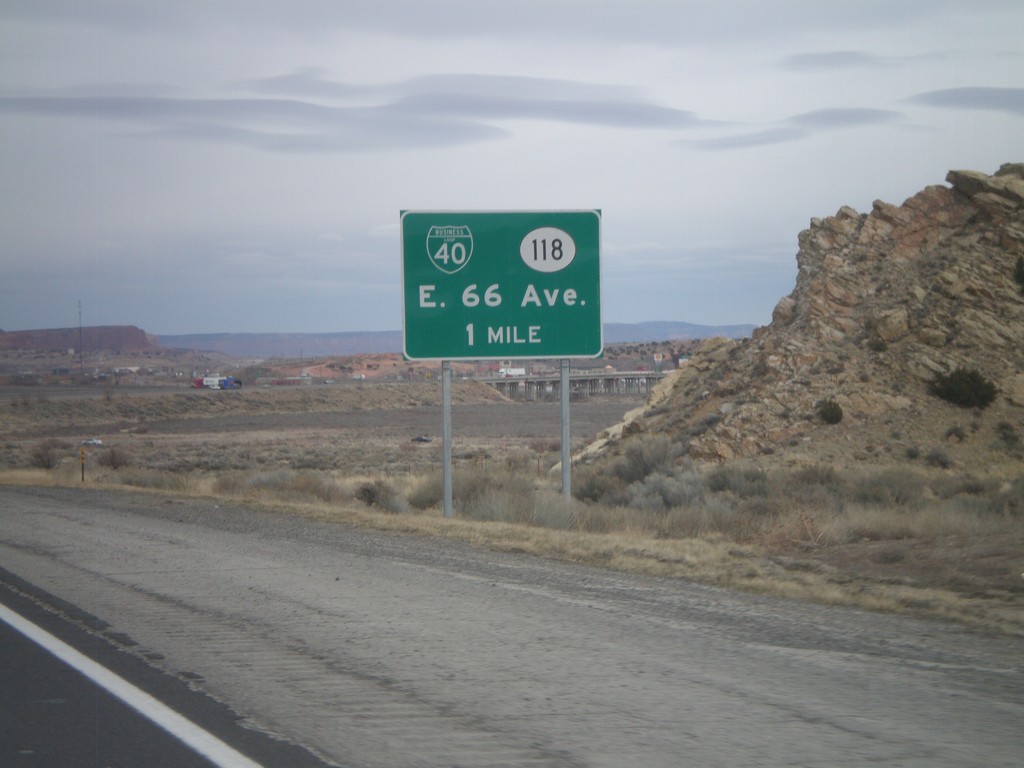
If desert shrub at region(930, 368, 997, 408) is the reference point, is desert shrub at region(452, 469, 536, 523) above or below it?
below

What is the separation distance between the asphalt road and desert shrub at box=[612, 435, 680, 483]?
44.4ft

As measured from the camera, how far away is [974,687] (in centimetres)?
725

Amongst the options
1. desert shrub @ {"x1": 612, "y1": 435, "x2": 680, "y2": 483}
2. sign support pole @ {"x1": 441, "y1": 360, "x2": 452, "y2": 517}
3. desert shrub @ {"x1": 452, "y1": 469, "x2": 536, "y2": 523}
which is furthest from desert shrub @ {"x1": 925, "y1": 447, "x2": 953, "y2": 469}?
sign support pole @ {"x1": 441, "y1": 360, "x2": 452, "y2": 517}

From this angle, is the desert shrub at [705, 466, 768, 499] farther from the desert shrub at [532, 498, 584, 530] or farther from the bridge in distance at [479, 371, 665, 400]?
the bridge in distance at [479, 371, 665, 400]

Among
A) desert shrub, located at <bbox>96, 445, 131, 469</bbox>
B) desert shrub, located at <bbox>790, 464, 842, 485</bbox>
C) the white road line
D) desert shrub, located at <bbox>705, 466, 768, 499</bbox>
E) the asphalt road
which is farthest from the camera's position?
desert shrub, located at <bbox>96, 445, 131, 469</bbox>

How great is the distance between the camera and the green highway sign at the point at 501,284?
19.0 metres

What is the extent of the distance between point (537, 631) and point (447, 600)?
1623 mm

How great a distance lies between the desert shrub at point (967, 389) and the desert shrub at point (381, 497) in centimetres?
1749

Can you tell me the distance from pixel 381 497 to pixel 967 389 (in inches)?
730

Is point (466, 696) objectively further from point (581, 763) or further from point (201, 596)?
point (201, 596)

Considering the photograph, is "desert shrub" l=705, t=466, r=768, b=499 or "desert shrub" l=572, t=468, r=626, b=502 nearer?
"desert shrub" l=705, t=466, r=768, b=499

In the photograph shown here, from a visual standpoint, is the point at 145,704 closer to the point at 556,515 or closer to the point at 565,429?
the point at 556,515

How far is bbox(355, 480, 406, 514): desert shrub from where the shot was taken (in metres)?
21.8

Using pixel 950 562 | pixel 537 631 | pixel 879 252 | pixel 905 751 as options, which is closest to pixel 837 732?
pixel 905 751
